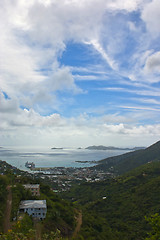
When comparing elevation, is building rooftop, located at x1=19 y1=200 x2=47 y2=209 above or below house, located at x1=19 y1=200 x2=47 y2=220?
above

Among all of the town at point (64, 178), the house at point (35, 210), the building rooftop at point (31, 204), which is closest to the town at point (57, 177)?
the town at point (64, 178)

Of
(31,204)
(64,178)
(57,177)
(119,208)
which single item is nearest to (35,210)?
(31,204)

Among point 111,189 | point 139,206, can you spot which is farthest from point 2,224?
point 111,189

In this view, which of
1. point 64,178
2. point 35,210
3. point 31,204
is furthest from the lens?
point 64,178

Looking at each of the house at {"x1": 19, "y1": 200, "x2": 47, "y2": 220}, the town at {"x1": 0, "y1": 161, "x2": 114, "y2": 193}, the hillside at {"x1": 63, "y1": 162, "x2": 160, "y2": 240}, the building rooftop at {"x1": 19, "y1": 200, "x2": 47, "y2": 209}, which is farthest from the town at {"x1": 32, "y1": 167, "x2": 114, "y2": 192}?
the house at {"x1": 19, "y1": 200, "x2": 47, "y2": 220}

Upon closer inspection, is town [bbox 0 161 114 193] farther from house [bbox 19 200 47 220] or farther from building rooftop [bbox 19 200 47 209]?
house [bbox 19 200 47 220]

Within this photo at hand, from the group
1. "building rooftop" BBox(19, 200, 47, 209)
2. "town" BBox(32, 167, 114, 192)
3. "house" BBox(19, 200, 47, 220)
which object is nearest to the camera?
"house" BBox(19, 200, 47, 220)

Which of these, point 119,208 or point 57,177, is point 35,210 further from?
point 57,177

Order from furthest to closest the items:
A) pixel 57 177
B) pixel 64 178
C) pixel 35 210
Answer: pixel 64 178 < pixel 57 177 < pixel 35 210
